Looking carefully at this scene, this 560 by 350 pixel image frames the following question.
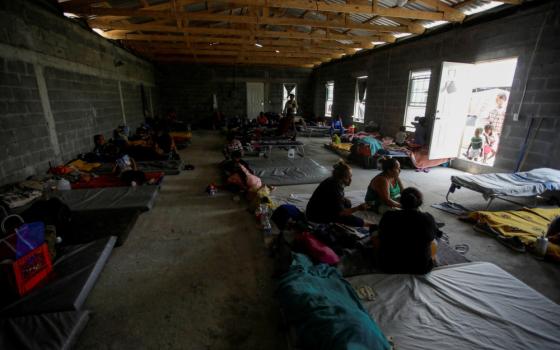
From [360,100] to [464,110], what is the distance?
5057 mm

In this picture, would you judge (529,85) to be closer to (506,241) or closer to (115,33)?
(506,241)

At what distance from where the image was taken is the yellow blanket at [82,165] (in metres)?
5.62

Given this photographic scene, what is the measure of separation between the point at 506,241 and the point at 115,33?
31.0 ft

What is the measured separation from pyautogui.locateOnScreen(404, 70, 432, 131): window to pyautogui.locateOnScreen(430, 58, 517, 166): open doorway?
3.91 ft

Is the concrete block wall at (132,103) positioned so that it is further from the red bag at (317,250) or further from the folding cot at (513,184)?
the folding cot at (513,184)

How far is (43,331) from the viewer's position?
1.87 meters

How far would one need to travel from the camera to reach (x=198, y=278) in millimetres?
2611

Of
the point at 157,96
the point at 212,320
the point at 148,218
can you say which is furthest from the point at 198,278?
the point at 157,96

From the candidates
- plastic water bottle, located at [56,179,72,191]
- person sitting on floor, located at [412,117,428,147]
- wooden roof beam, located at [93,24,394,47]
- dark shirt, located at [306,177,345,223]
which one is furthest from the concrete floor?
wooden roof beam, located at [93,24,394,47]

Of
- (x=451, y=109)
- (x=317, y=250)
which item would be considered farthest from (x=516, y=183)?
(x=317, y=250)

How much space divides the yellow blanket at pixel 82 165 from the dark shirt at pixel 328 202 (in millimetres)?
5040

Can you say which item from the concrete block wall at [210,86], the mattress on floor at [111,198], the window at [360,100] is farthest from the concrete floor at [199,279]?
the concrete block wall at [210,86]

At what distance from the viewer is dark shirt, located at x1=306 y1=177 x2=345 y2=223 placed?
3072mm

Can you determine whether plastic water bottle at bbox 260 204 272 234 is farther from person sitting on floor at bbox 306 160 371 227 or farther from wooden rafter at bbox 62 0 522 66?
wooden rafter at bbox 62 0 522 66
